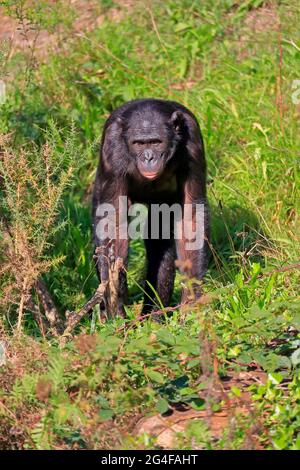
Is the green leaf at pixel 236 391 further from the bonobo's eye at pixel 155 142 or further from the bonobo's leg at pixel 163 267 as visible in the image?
the bonobo's leg at pixel 163 267

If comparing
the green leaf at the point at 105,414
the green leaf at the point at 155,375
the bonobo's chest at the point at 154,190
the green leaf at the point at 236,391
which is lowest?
the green leaf at the point at 105,414

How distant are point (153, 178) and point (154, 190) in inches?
14.9

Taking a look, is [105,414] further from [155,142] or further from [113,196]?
[155,142]

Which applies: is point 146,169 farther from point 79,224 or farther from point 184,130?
point 79,224

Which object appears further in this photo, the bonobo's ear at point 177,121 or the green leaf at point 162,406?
the bonobo's ear at point 177,121

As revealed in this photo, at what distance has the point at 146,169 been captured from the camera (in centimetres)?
735

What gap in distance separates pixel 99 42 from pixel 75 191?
72.7 inches

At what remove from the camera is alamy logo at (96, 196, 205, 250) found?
24.8 feet

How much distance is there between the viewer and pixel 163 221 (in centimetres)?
796

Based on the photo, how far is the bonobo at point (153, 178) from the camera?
752cm

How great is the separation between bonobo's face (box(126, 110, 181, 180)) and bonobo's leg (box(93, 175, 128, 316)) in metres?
0.26

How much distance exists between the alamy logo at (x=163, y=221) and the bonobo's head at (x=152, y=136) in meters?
0.34

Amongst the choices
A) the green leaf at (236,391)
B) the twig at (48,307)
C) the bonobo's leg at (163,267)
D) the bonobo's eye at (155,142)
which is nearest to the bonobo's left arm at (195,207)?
the bonobo's eye at (155,142)

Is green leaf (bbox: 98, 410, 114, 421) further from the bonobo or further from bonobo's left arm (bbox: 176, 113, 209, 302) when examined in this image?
bonobo's left arm (bbox: 176, 113, 209, 302)
